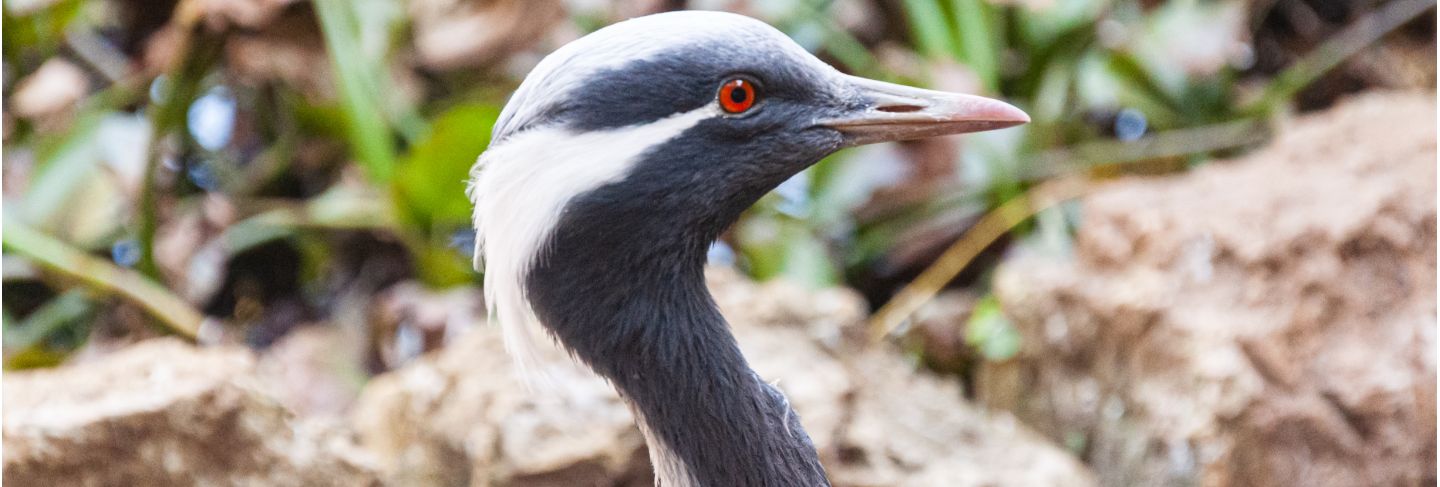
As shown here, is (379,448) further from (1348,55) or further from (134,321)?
(1348,55)

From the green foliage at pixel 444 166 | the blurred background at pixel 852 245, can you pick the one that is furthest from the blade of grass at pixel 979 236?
the green foliage at pixel 444 166

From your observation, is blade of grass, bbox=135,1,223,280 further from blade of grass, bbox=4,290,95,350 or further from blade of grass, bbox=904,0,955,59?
blade of grass, bbox=904,0,955,59

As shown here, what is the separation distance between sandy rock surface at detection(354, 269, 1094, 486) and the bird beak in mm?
831

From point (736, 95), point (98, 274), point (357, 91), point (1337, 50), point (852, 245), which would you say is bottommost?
point (736, 95)

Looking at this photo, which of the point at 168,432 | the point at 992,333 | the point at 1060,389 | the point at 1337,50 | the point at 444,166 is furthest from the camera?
the point at 1337,50

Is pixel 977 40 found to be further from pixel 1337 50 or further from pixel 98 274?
pixel 98 274

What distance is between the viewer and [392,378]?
2943mm

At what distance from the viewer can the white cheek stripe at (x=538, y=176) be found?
4.83 ft

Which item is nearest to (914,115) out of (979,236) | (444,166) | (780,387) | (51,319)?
(780,387)

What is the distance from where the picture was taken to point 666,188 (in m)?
1.51

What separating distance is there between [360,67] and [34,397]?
152 centimetres

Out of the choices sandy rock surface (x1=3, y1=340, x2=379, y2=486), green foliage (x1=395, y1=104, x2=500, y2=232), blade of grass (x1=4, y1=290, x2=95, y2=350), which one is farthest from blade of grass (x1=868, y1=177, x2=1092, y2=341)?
blade of grass (x1=4, y1=290, x2=95, y2=350)

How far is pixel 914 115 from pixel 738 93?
22cm

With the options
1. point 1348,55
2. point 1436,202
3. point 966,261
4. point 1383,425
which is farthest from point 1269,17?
point 1383,425
